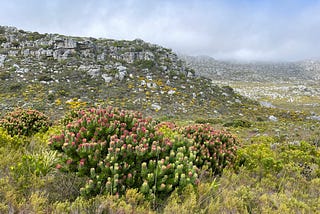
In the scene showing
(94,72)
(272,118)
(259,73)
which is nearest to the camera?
(272,118)

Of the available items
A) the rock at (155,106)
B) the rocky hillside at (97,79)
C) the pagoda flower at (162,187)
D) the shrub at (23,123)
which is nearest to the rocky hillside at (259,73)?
the rocky hillside at (97,79)

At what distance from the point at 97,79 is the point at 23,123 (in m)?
19.1

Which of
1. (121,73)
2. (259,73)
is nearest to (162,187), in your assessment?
(121,73)

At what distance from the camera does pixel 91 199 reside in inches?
114

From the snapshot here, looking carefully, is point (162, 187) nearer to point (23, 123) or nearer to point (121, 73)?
point (23, 123)

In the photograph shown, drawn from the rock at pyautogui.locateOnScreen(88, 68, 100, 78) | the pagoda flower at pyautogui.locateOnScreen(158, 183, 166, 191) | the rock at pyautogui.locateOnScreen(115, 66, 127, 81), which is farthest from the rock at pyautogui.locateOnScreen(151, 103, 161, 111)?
the pagoda flower at pyautogui.locateOnScreen(158, 183, 166, 191)

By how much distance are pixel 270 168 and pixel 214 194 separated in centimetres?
235

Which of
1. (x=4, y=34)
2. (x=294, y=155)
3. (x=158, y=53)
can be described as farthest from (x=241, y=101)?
(x=4, y=34)

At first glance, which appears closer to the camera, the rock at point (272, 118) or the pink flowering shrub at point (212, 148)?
the pink flowering shrub at point (212, 148)

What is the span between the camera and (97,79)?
25391 millimetres

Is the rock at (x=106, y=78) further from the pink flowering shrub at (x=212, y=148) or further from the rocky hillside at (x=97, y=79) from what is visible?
the pink flowering shrub at (x=212, y=148)

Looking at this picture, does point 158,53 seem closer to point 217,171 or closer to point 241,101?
point 241,101

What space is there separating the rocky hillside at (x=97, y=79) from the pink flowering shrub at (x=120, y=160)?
1557 centimetres

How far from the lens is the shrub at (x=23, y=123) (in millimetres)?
6628
